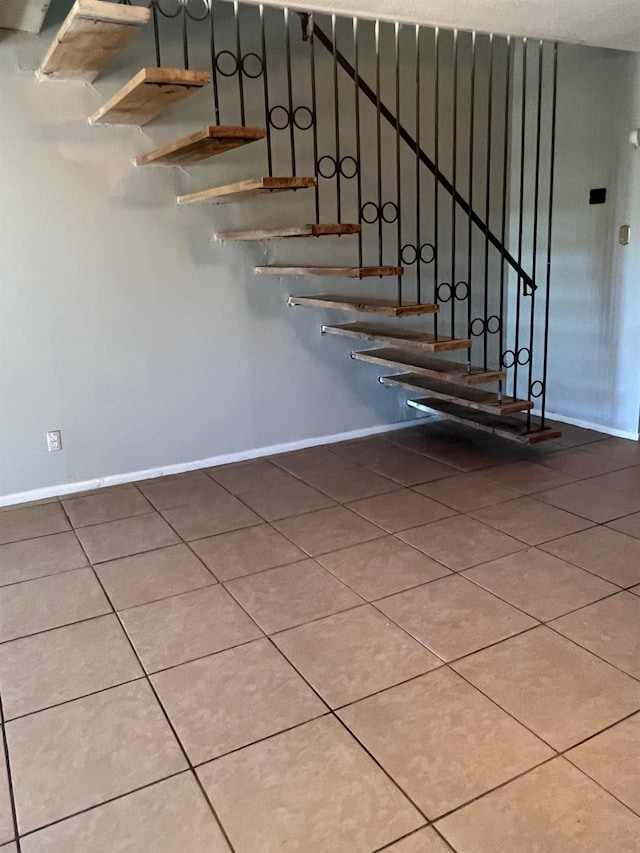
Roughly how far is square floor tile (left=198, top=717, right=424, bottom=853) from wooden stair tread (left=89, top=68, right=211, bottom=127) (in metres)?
1.97

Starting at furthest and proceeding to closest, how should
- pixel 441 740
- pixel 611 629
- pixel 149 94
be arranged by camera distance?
pixel 149 94 → pixel 611 629 → pixel 441 740

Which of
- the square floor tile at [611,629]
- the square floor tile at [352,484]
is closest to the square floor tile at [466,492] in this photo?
the square floor tile at [352,484]

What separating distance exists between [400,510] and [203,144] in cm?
170

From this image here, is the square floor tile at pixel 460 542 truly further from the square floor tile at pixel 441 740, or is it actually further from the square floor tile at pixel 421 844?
the square floor tile at pixel 421 844

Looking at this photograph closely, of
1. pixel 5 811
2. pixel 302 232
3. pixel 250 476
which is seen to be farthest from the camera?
pixel 250 476

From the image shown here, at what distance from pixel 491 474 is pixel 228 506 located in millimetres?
1324

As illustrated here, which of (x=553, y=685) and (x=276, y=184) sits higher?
(x=276, y=184)

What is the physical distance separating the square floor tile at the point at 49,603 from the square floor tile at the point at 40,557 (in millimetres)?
61

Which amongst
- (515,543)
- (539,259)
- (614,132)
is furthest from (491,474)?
(614,132)

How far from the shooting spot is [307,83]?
3615 mm

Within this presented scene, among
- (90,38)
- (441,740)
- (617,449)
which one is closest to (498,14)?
(90,38)

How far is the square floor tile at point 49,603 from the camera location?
2.27m

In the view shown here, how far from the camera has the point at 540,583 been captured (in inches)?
94.9

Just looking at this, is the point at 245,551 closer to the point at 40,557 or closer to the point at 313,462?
the point at 40,557
